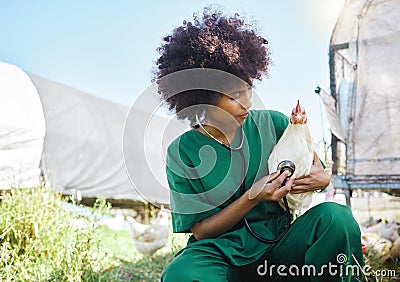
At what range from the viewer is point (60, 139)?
22.2 feet

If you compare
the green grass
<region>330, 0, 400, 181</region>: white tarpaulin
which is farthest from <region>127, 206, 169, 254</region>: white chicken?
<region>330, 0, 400, 181</region>: white tarpaulin

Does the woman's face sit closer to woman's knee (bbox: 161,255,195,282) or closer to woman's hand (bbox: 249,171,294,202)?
woman's hand (bbox: 249,171,294,202)

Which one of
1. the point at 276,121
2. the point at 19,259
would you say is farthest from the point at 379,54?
the point at 19,259

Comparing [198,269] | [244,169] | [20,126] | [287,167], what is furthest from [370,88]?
[20,126]

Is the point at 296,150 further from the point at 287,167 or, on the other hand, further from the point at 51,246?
the point at 51,246

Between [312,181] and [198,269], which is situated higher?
[312,181]

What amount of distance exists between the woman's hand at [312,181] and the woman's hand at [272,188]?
0.07 metres

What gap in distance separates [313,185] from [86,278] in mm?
1719

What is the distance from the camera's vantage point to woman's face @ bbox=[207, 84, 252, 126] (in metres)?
1.65

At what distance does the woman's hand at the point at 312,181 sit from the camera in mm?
1577

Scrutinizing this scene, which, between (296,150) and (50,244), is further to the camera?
(50,244)

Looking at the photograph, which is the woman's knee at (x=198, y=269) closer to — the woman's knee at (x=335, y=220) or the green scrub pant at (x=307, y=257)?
the green scrub pant at (x=307, y=257)

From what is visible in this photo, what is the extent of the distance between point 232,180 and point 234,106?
0.92 ft

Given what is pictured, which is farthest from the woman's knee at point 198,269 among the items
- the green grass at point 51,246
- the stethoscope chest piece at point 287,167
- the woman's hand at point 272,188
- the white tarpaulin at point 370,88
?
the white tarpaulin at point 370,88
